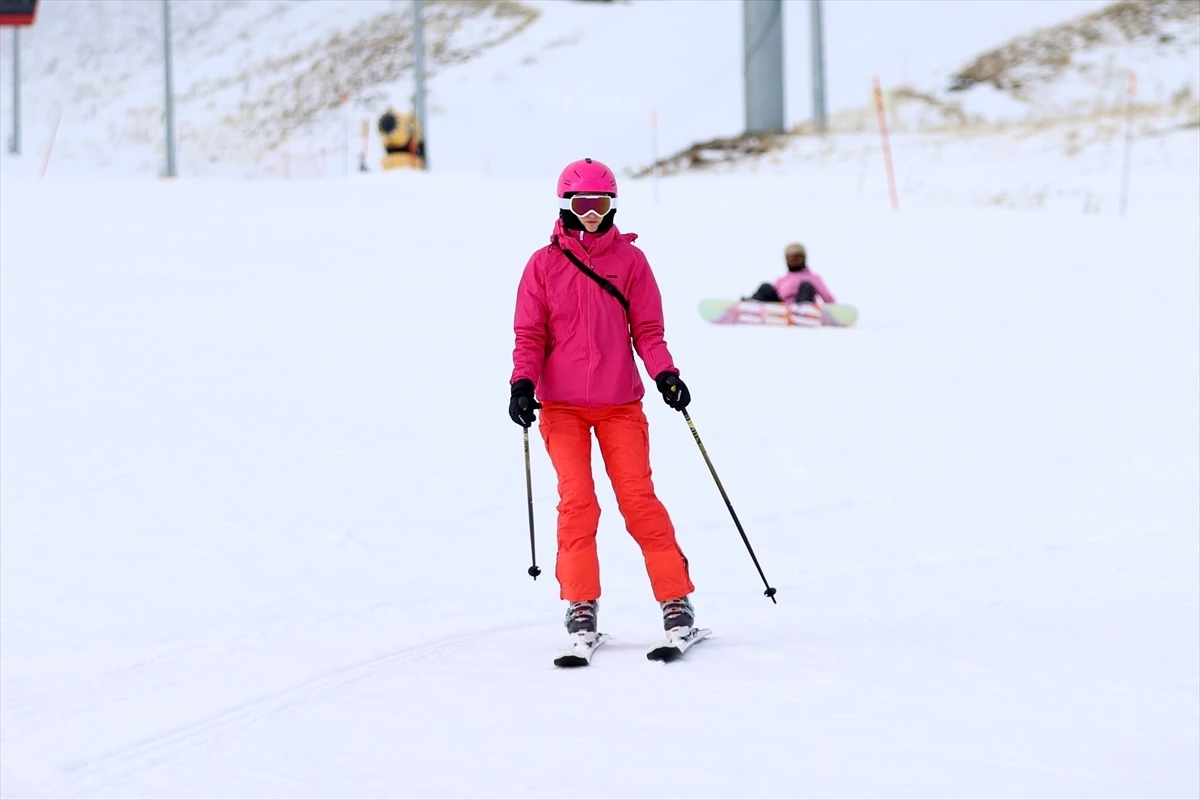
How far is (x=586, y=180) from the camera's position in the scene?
497cm

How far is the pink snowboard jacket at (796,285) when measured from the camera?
13.7 metres

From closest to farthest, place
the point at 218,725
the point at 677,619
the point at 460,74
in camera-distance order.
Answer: the point at 218,725
the point at 677,619
the point at 460,74

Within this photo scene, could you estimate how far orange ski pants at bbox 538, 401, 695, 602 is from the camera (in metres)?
5.15

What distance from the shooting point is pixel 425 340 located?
12086 mm

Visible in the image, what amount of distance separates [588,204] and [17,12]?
5.23 metres

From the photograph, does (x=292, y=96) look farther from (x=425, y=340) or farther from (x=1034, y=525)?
(x=1034, y=525)

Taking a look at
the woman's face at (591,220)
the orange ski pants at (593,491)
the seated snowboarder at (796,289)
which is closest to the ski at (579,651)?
the orange ski pants at (593,491)

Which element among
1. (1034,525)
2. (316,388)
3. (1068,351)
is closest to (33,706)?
(1034,525)

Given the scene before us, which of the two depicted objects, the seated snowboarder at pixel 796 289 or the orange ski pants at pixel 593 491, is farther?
the seated snowboarder at pixel 796 289

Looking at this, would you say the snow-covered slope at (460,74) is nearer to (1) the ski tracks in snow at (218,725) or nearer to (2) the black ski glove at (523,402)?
(1) the ski tracks in snow at (218,725)

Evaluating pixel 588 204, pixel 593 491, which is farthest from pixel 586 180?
pixel 593 491

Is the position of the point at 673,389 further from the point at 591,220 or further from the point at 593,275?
the point at 591,220

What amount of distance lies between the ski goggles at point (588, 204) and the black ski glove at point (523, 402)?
0.56 meters

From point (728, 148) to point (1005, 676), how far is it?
29410 millimetres
